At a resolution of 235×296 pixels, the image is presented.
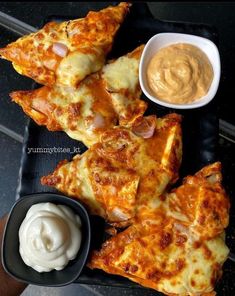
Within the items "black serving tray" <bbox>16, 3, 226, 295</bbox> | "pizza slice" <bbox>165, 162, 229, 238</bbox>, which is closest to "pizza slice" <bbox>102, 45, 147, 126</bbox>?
"black serving tray" <bbox>16, 3, 226, 295</bbox>

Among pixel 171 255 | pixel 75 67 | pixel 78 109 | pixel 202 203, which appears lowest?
pixel 171 255

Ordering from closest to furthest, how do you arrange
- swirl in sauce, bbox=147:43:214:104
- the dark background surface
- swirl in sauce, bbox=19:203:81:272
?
swirl in sauce, bbox=19:203:81:272
swirl in sauce, bbox=147:43:214:104
the dark background surface

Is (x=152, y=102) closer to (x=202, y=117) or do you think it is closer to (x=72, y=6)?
(x=202, y=117)

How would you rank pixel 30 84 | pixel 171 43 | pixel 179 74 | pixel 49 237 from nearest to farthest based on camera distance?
pixel 49 237 → pixel 179 74 → pixel 171 43 → pixel 30 84

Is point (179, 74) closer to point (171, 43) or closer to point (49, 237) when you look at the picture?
point (171, 43)

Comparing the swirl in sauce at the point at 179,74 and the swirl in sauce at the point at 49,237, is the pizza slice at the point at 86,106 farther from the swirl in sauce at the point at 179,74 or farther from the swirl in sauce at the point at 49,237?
the swirl in sauce at the point at 49,237

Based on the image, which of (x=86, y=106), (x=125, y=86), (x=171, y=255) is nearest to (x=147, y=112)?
(x=125, y=86)

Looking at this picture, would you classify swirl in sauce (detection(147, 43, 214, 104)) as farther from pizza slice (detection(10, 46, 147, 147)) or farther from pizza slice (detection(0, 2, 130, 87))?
pizza slice (detection(0, 2, 130, 87))

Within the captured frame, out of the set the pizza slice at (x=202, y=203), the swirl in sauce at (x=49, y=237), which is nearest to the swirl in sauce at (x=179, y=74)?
the pizza slice at (x=202, y=203)
